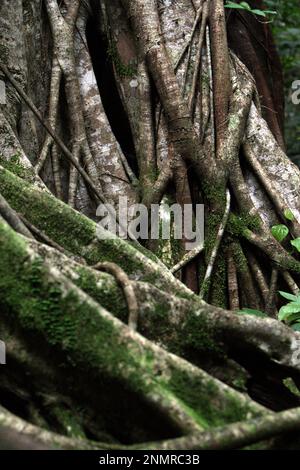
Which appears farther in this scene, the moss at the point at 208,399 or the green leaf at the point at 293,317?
the green leaf at the point at 293,317

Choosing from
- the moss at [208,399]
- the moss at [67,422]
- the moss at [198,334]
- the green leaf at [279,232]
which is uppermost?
the green leaf at [279,232]

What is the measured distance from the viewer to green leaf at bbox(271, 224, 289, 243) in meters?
3.95

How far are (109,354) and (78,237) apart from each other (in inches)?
38.9

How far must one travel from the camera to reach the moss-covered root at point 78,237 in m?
2.85

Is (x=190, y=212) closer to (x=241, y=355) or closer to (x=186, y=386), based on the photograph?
(x=241, y=355)

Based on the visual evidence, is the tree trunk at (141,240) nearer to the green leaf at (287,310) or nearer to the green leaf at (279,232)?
the green leaf at (279,232)

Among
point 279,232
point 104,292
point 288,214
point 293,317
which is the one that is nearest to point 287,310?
point 293,317

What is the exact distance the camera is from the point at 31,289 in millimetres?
2115

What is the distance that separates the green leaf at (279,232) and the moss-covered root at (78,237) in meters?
1.31

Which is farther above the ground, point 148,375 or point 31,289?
point 31,289

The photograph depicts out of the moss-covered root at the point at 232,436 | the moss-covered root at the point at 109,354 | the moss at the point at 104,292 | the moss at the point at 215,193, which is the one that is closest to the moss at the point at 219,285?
the moss at the point at 215,193

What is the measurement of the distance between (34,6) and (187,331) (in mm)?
3102

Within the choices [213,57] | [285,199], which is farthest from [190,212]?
[213,57]

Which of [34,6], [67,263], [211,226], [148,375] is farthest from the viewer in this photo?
[34,6]
